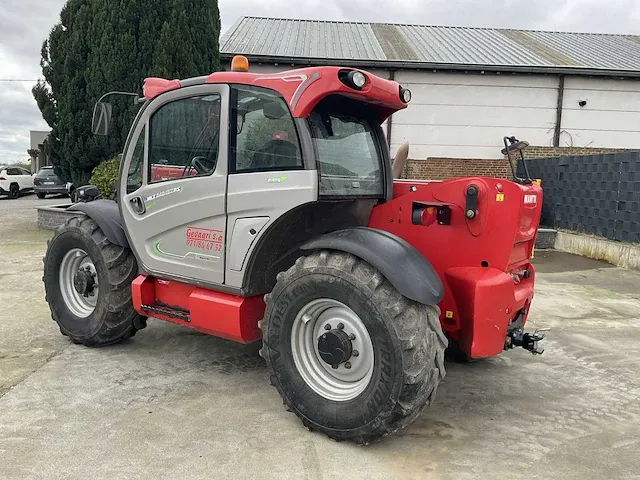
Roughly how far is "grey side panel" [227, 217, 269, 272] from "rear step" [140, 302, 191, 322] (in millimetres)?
655

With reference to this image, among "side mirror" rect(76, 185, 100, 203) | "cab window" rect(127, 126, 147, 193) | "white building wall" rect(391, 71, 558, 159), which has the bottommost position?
"side mirror" rect(76, 185, 100, 203)

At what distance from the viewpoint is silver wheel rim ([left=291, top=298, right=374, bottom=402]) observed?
3020 millimetres

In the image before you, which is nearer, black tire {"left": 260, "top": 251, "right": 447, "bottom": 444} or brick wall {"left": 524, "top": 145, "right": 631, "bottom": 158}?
black tire {"left": 260, "top": 251, "right": 447, "bottom": 444}

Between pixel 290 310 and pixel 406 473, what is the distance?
1057 mm

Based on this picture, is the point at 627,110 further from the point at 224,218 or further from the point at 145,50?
the point at 224,218

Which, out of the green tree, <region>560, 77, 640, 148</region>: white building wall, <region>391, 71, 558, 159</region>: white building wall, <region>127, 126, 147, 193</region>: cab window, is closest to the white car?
the green tree

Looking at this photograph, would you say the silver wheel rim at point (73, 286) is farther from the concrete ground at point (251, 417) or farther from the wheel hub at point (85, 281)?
the concrete ground at point (251, 417)

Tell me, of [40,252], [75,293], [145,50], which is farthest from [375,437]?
[145,50]

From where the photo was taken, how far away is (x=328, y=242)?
3.06 metres

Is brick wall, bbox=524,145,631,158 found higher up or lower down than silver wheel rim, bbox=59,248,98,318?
higher up

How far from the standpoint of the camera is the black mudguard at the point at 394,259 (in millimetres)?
2803

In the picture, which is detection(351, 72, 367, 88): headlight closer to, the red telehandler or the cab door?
the red telehandler

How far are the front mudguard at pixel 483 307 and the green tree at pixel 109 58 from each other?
9.01 meters

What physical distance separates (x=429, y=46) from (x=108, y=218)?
1338 cm
